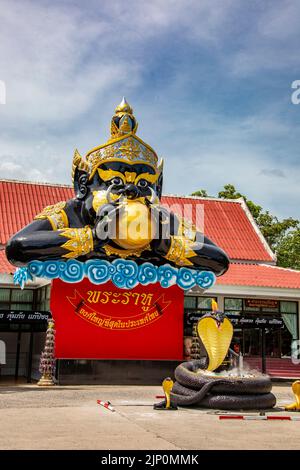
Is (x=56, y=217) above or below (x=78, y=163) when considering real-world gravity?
below

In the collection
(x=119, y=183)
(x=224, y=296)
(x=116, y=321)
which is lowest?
(x=116, y=321)

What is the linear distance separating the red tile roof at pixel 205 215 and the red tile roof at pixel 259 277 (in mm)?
1007

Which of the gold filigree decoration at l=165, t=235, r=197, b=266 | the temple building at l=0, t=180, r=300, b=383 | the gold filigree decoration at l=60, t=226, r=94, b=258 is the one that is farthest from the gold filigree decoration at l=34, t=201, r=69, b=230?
the gold filigree decoration at l=165, t=235, r=197, b=266

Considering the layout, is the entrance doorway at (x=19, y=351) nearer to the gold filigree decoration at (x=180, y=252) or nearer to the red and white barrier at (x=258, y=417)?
the gold filigree decoration at (x=180, y=252)

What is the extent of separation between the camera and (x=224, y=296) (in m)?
25.2

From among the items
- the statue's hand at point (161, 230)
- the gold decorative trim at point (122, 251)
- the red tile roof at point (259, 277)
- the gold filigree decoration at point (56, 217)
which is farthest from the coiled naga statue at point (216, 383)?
the red tile roof at point (259, 277)

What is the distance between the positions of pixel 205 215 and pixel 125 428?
21.6 metres

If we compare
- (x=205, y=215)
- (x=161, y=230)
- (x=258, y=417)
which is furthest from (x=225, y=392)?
(x=205, y=215)

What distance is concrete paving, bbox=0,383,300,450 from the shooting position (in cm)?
766

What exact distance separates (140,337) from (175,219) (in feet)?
13.2

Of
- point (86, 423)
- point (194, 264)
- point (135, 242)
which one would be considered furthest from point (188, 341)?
point (86, 423)

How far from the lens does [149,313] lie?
1873 centimetres

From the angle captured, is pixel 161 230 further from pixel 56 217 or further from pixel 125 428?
pixel 125 428

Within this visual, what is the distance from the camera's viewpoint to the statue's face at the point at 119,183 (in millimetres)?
17000
